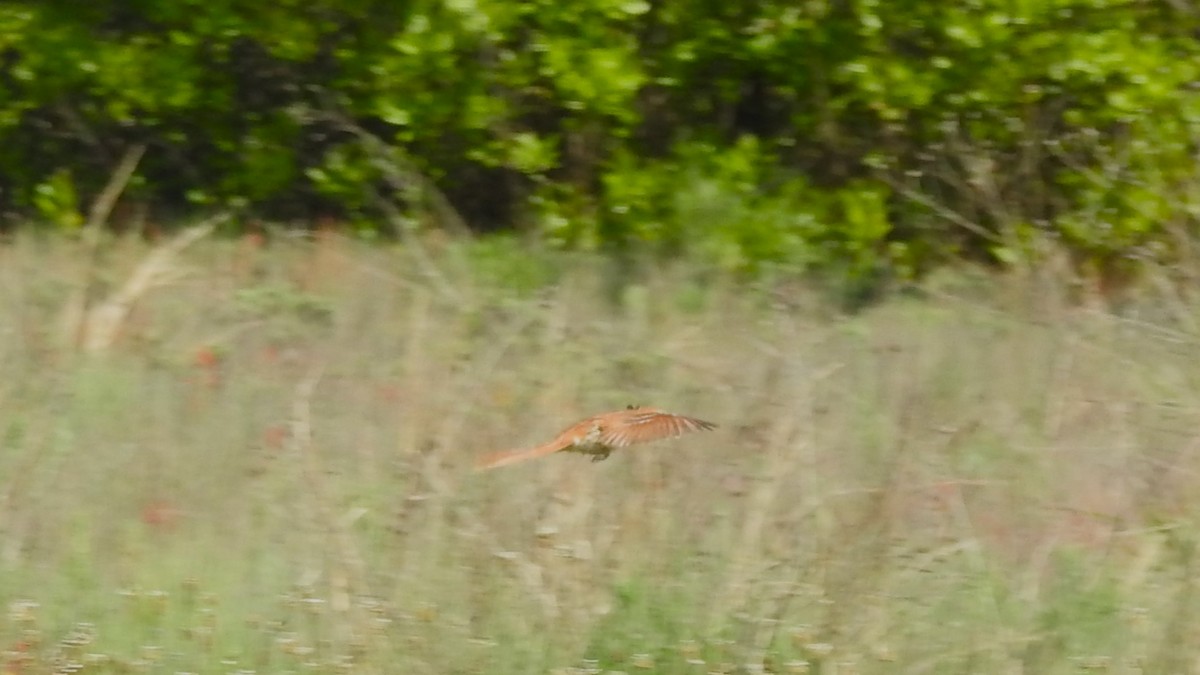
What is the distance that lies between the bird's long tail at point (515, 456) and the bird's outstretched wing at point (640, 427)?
0.56 ft

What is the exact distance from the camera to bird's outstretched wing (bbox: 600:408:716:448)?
426cm

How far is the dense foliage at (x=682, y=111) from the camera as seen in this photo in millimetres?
7336

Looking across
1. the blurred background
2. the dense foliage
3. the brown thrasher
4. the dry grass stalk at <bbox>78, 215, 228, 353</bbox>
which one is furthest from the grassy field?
the dense foliage

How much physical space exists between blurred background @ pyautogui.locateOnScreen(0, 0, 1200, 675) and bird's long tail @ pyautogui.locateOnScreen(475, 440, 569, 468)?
0.08 m

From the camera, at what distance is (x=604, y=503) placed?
4863 mm

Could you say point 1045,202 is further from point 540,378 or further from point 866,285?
point 540,378

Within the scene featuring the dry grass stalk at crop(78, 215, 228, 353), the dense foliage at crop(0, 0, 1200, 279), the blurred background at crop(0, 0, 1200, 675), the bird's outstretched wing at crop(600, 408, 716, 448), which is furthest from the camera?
the dense foliage at crop(0, 0, 1200, 279)

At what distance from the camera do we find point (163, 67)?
26.3ft

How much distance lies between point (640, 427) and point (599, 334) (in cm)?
277

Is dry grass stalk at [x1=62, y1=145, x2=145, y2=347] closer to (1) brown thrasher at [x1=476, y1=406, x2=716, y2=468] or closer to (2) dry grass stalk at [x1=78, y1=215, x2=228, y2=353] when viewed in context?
(2) dry grass stalk at [x1=78, y1=215, x2=228, y2=353]

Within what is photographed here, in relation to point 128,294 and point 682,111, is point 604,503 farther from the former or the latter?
point 682,111

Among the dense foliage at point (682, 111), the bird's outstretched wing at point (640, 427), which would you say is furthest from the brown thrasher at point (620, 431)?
the dense foliage at point (682, 111)

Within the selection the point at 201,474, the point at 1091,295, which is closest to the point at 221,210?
the point at 201,474

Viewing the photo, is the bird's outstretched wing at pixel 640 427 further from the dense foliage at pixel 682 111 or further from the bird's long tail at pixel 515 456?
the dense foliage at pixel 682 111
